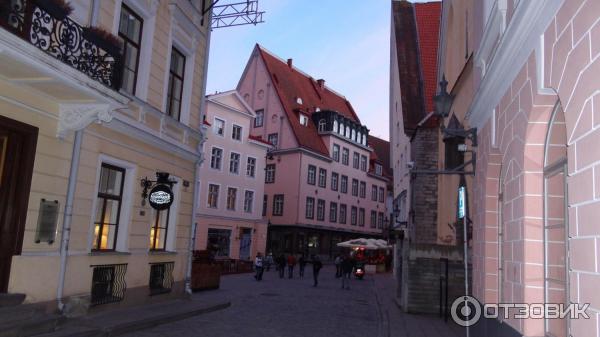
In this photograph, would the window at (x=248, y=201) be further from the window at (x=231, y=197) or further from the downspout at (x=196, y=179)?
the downspout at (x=196, y=179)

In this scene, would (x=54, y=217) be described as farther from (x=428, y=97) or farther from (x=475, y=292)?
(x=428, y=97)

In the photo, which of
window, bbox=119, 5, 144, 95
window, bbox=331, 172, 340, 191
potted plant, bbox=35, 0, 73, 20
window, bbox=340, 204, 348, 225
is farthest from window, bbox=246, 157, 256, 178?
potted plant, bbox=35, 0, 73, 20

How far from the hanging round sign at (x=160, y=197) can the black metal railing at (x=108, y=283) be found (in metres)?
1.62

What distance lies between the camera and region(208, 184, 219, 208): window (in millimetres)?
37656

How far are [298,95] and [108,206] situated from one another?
4096 centimetres

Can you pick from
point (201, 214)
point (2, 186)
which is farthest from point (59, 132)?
point (201, 214)

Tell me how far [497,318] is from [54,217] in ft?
26.1

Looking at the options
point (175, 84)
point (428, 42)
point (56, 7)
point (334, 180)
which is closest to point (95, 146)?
point (56, 7)

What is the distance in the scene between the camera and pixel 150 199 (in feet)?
41.3

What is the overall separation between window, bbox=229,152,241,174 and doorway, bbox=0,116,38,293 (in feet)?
98.6

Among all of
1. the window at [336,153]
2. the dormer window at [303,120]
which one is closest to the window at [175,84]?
the dormer window at [303,120]

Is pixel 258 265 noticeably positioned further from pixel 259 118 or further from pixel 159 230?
pixel 259 118

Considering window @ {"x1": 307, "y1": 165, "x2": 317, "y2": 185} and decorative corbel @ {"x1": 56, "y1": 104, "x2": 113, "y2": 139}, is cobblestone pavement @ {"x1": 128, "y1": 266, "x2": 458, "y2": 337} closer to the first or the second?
decorative corbel @ {"x1": 56, "y1": 104, "x2": 113, "y2": 139}

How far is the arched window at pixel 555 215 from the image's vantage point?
5551mm
